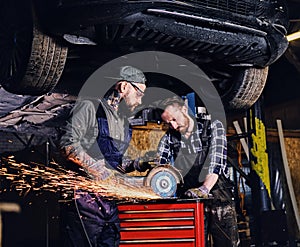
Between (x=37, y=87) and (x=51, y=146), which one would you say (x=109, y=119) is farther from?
(x=51, y=146)

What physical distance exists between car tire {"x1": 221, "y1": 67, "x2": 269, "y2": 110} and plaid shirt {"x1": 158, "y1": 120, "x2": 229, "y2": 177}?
573mm

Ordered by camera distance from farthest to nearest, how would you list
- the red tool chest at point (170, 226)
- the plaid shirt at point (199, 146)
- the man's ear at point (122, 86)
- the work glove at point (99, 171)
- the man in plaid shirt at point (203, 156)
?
the man in plaid shirt at point (203, 156) < the plaid shirt at point (199, 146) < the man's ear at point (122, 86) < the red tool chest at point (170, 226) < the work glove at point (99, 171)

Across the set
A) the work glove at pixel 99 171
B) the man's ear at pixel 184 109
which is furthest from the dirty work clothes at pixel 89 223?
the man's ear at pixel 184 109

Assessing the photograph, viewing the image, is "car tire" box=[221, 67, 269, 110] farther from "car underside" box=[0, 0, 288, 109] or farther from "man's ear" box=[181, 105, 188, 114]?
"man's ear" box=[181, 105, 188, 114]

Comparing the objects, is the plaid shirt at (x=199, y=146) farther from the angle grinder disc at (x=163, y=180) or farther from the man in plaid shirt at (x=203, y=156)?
the angle grinder disc at (x=163, y=180)

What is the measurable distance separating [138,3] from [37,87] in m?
1.06

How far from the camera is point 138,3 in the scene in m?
3.17

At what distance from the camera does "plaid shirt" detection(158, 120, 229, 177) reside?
3936 mm

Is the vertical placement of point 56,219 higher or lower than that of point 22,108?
lower

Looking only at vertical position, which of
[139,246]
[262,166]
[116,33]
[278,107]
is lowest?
[139,246]

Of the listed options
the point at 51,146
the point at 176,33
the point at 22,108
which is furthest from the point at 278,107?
the point at 176,33

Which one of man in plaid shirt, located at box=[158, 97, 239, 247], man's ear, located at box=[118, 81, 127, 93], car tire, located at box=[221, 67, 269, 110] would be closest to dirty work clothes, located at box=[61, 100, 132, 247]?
Answer: man's ear, located at box=[118, 81, 127, 93]

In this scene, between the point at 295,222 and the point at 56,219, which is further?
the point at 295,222

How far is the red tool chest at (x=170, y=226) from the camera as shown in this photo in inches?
127
